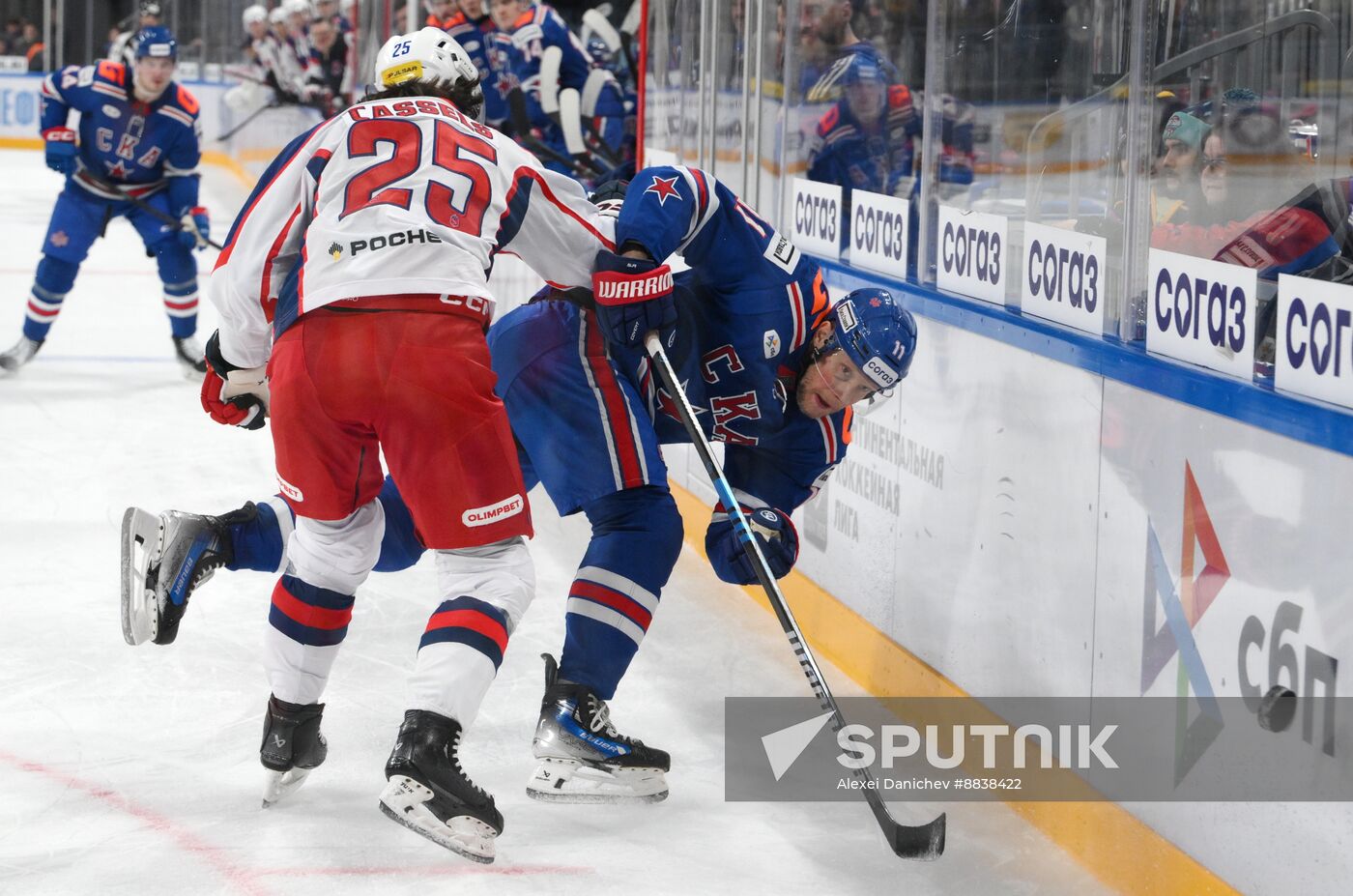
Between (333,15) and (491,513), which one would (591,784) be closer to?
(491,513)

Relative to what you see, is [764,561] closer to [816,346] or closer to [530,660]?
[816,346]

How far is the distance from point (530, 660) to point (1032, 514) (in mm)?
1155

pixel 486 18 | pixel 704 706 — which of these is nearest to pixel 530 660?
pixel 704 706

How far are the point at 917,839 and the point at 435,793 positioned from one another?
0.69m

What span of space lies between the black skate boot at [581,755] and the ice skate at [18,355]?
14.2 ft

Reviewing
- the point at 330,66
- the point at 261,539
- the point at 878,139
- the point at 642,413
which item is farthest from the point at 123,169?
the point at 330,66

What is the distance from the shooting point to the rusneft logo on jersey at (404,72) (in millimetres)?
2393

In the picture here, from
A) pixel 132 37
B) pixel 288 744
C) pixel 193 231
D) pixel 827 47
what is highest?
pixel 132 37

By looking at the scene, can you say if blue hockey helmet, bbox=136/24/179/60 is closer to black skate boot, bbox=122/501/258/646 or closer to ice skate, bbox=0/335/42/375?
ice skate, bbox=0/335/42/375

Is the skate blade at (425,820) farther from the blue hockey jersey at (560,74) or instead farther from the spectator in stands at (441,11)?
the spectator in stands at (441,11)

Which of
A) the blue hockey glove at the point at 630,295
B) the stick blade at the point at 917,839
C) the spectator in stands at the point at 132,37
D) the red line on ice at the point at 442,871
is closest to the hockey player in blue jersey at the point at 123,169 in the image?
the spectator in stands at the point at 132,37

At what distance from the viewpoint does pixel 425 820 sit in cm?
214

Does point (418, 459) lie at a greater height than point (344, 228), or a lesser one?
lesser

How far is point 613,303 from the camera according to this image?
2520 mm
